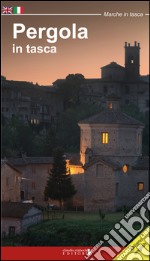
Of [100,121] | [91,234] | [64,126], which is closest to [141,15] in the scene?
[91,234]

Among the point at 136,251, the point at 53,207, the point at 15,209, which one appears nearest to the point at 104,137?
the point at 53,207

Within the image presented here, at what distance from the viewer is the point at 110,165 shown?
20.1 meters

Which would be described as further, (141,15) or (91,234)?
(91,234)

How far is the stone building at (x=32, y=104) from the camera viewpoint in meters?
27.0

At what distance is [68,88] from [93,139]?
8.58m

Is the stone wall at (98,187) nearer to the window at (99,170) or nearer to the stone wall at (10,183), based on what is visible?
the window at (99,170)

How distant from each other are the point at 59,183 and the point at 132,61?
321 inches

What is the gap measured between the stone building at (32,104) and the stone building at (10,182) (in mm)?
7500

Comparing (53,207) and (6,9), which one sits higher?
(6,9)

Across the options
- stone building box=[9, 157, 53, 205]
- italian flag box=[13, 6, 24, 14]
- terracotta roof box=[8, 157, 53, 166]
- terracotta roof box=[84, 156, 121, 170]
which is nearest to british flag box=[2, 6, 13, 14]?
italian flag box=[13, 6, 24, 14]

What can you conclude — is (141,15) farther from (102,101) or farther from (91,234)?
(102,101)

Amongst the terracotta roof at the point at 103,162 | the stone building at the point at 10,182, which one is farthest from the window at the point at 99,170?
the stone building at the point at 10,182

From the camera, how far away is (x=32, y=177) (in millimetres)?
20875

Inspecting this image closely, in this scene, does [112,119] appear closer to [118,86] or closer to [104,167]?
[104,167]
